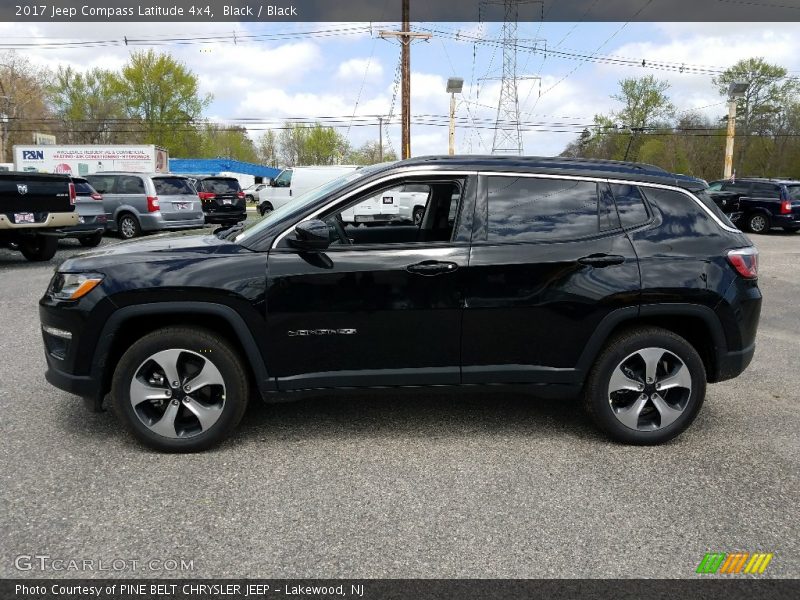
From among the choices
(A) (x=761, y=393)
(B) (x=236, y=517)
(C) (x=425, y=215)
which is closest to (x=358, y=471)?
(B) (x=236, y=517)

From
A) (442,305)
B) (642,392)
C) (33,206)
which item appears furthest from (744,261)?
(33,206)

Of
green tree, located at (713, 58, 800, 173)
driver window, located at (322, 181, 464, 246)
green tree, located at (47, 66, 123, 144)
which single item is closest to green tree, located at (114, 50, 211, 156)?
green tree, located at (47, 66, 123, 144)

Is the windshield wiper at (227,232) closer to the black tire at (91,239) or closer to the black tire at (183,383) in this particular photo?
the black tire at (183,383)

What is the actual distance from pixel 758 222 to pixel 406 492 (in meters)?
21.3

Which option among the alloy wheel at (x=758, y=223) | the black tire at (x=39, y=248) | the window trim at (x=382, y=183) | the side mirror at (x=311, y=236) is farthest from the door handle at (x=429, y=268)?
the alloy wheel at (x=758, y=223)

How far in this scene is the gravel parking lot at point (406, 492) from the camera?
108 inches

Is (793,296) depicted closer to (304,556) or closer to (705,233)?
(705,233)

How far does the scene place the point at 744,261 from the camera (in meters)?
3.92

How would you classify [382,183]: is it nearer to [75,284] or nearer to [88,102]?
[75,284]

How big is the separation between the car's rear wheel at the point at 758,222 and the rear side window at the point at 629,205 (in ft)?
63.8

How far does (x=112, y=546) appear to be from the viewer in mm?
2779

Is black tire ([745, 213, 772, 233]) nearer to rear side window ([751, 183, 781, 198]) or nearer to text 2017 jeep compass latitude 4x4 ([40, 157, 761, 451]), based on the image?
rear side window ([751, 183, 781, 198])

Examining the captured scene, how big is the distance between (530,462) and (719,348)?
1438 mm

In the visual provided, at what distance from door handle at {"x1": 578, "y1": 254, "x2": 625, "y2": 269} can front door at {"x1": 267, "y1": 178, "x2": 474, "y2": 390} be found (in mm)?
737
